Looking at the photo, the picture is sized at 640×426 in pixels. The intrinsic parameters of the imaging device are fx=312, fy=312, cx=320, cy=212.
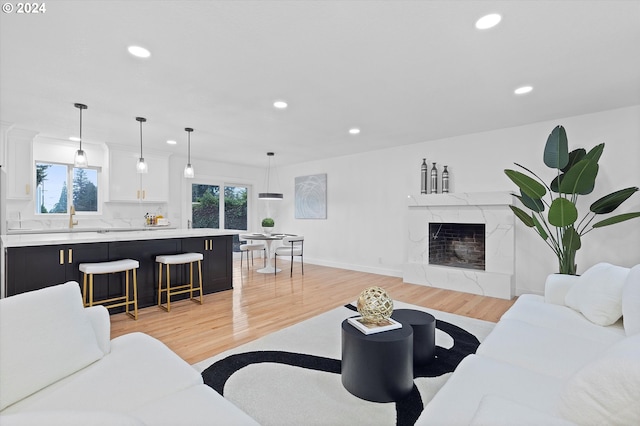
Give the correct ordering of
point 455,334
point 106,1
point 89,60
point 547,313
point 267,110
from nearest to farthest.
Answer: point 106,1
point 547,313
point 89,60
point 455,334
point 267,110

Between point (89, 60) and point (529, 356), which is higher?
point (89, 60)

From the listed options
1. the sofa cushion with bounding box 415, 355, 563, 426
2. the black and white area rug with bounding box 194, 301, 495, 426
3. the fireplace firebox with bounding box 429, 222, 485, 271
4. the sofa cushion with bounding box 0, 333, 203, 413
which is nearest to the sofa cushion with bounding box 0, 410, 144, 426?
the sofa cushion with bounding box 0, 333, 203, 413

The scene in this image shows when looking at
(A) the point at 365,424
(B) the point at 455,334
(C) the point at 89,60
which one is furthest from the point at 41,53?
(B) the point at 455,334

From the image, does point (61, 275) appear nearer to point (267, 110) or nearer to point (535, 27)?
point (267, 110)

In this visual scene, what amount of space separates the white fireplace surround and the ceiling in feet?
3.82

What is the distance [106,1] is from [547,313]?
3692mm

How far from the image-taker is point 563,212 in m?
3.12

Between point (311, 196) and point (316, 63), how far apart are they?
4869 mm

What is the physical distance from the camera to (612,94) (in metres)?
3.41

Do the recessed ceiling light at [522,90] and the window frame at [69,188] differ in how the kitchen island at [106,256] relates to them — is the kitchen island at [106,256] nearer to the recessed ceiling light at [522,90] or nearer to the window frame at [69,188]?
the window frame at [69,188]

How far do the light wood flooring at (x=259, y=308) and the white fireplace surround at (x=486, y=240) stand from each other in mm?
207

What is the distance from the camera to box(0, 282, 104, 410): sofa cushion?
124 centimetres

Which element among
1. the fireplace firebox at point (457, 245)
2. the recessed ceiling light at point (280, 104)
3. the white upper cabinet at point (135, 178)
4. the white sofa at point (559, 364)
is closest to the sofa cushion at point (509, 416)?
the white sofa at point (559, 364)

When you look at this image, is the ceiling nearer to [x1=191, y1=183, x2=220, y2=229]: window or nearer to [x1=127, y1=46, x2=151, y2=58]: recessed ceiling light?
[x1=127, y1=46, x2=151, y2=58]: recessed ceiling light
